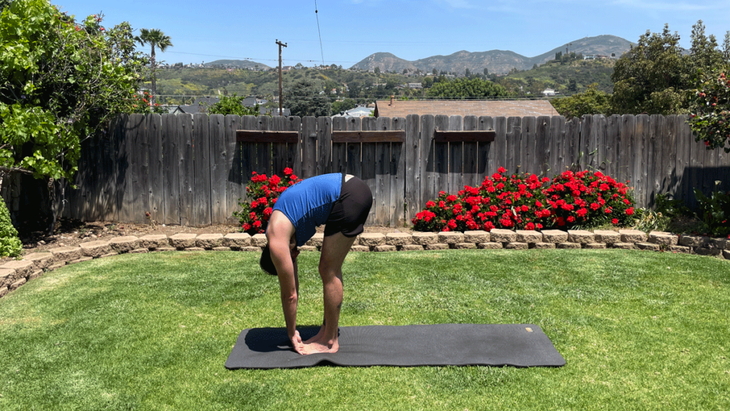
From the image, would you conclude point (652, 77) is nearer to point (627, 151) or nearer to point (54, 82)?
point (627, 151)

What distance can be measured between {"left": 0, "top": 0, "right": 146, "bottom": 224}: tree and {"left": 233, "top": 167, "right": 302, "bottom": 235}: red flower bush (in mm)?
2363

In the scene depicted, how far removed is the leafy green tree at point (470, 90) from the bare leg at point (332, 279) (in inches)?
3425

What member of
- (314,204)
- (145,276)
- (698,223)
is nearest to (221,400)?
(314,204)

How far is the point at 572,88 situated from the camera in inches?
5541

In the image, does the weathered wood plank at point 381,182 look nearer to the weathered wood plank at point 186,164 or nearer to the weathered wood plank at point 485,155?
the weathered wood plank at point 485,155

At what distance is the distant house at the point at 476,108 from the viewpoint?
2623cm

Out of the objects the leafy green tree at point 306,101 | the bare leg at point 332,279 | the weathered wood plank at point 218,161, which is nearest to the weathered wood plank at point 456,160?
the weathered wood plank at point 218,161

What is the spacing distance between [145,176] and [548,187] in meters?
6.46

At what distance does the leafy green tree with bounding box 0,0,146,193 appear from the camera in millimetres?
A: 6754

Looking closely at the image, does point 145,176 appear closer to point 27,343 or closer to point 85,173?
point 85,173

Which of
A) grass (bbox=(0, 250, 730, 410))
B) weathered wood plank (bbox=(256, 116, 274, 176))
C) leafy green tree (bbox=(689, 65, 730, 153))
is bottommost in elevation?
grass (bbox=(0, 250, 730, 410))

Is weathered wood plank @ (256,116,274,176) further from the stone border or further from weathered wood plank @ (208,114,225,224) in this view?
the stone border

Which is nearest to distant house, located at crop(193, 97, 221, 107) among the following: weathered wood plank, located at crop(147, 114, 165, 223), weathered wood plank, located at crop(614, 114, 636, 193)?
weathered wood plank, located at crop(147, 114, 165, 223)

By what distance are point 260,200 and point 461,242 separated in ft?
9.71
